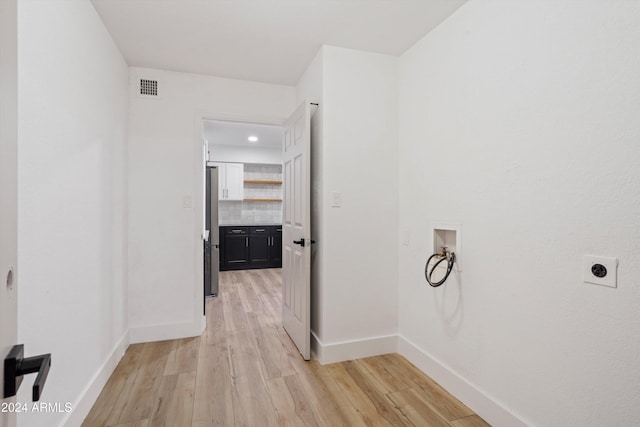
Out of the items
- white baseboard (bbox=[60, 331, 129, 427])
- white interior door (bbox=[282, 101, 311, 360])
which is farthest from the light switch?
white baseboard (bbox=[60, 331, 129, 427])

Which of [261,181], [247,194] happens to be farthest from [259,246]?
[261,181]

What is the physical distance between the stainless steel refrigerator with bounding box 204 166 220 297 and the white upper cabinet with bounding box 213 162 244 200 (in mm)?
1764

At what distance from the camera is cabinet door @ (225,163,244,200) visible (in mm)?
6387

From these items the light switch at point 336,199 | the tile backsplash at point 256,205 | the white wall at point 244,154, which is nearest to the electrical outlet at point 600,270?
the light switch at point 336,199

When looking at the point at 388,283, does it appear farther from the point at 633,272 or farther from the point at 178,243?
the point at 178,243

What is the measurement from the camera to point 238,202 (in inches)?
265

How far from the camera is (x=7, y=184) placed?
58cm

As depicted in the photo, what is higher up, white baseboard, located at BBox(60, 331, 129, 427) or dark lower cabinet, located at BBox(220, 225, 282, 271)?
dark lower cabinet, located at BBox(220, 225, 282, 271)

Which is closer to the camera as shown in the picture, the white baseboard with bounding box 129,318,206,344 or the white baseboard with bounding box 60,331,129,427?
the white baseboard with bounding box 60,331,129,427

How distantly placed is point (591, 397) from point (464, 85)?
178 cm

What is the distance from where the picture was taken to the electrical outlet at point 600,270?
4.11 feet

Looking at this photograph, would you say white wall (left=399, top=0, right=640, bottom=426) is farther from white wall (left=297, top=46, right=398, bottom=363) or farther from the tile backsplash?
the tile backsplash

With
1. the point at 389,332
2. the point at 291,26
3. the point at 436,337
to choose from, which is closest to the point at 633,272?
the point at 436,337

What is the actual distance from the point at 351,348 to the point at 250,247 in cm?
404
